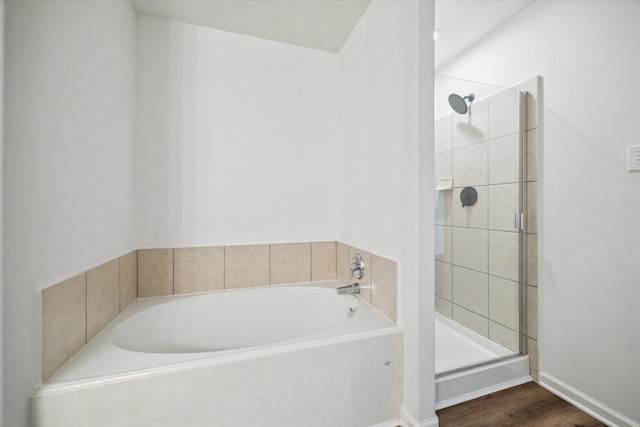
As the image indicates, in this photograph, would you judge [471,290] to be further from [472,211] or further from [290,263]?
[290,263]

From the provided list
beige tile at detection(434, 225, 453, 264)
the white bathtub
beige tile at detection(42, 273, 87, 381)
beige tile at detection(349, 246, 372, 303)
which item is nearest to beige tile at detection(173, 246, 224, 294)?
the white bathtub

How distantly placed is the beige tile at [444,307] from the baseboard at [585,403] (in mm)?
653

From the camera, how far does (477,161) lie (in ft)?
6.57

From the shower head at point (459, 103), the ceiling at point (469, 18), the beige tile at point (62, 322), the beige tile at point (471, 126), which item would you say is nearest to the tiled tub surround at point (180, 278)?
the beige tile at point (62, 322)

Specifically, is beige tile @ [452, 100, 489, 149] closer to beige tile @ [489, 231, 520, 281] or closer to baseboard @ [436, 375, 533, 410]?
beige tile @ [489, 231, 520, 281]

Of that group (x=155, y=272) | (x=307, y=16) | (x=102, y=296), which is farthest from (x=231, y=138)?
(x=102, y=296)

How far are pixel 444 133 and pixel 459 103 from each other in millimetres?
236

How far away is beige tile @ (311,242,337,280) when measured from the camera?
203 cm

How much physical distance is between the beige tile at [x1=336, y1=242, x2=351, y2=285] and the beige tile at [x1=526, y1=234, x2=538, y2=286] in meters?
1.15

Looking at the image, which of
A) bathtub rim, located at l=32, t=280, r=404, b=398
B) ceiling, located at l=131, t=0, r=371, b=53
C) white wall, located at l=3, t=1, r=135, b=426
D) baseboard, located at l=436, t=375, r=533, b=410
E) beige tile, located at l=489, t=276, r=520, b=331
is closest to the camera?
white wall, located at l=3, t=1, r=135, b=426

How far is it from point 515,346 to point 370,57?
2.06 m

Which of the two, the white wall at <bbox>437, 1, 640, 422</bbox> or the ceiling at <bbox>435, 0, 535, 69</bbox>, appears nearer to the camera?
the white wall at <bbox>437, 1, 640, 422</bbox>

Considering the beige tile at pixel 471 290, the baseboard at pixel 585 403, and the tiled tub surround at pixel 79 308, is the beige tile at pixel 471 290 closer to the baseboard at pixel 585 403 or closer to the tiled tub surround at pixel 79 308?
the baseboard at pixel 585 403

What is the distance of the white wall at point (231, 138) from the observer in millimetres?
1702
